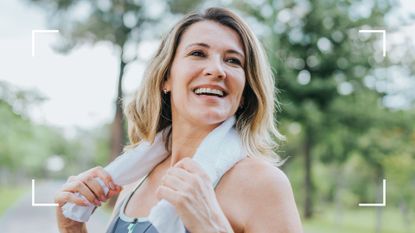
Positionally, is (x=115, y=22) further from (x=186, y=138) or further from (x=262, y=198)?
(x=262, y=198)

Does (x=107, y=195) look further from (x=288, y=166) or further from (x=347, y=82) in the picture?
(x=288, y=166)

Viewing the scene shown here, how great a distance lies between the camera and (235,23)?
0.73m

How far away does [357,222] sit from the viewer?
755 centimetres

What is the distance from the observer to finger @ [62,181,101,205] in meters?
0.77

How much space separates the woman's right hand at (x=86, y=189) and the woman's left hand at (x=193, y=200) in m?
0.20

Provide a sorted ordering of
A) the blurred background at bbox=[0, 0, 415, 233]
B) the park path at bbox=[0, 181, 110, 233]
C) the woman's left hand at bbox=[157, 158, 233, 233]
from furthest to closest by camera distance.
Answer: the blurred background at bbox=[0, 0, 415, 233], the park path at bbox=[0, 181, 110, 233], the woman's left hand at bbox=[157, 158, 233, 233]

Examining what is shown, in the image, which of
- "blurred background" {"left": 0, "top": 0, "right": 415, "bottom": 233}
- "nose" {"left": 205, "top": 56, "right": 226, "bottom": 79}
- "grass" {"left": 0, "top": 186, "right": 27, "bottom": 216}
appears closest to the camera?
"nose" {"left": 205, "top": 56, "right": 226, "bottom": 79}

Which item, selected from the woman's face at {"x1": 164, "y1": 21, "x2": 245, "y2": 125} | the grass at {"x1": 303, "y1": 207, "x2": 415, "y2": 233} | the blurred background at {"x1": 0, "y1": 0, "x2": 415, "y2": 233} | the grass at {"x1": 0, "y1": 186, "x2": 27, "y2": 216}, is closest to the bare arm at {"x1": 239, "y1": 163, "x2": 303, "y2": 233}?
the woman's face at {"x1": 164, "y1": 21, "x2": 245, "y2": 125}

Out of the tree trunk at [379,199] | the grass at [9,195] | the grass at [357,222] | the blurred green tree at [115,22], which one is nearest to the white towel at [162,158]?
the blurred green tree at [115,22]

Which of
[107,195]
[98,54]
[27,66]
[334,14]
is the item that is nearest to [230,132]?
[107,195]

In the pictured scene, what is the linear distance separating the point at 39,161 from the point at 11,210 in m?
0.77

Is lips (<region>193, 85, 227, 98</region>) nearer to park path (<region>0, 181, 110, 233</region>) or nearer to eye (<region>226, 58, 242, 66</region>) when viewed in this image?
eye (<region>226, 58, 242, 66</region>)

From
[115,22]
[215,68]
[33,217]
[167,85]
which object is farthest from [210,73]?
[115,22]

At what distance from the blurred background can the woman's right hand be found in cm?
447
